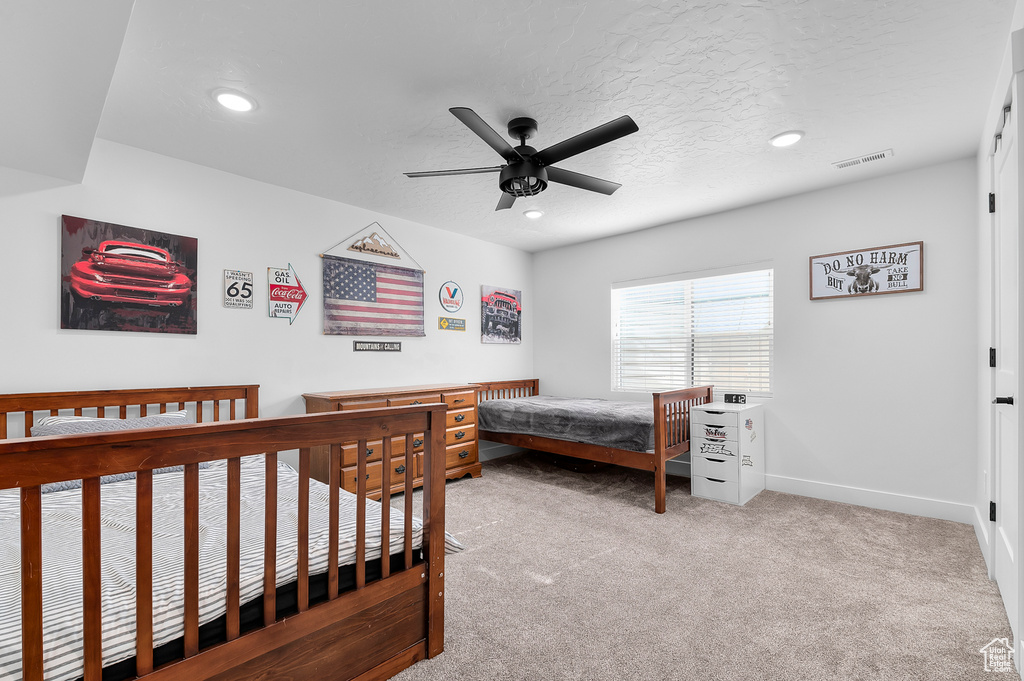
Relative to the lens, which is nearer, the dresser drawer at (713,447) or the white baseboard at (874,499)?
the white baseboard at (874,499)

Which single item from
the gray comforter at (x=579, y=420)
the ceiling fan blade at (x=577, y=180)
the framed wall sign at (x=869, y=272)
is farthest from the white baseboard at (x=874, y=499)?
the ceiling fan blade at (x=577, y=180)

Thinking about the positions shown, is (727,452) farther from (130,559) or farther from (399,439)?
(130,559)

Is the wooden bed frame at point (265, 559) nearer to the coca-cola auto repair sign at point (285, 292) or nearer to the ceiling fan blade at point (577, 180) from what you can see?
the ceiling fan blade at point (577, 180)

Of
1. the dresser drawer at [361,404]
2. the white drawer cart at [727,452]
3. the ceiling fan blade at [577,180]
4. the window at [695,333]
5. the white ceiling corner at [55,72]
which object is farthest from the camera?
the window at [695,333]

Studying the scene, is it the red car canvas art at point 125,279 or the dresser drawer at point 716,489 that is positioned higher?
the red car canvas art at point 125,279

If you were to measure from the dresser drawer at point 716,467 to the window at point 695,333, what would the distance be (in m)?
0.83

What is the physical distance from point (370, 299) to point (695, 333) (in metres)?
2.97

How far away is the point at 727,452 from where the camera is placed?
3.55 meters

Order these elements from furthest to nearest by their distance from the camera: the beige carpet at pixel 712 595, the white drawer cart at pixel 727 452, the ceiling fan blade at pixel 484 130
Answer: the white drawer cart at pixel 727 452
the ceiling fan blade at pixel 484 130
the beige carpet at pixel 712 595

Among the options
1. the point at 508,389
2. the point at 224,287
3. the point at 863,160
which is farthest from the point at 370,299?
the point at 863,160

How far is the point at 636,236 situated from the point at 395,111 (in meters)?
3.02

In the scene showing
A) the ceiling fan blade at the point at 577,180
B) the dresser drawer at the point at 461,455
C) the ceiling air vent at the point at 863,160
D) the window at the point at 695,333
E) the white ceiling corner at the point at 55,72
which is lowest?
the dresser drawer at the point at 461,455

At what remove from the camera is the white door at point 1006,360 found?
1.80 meters

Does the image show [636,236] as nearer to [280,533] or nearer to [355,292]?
[355,292]
